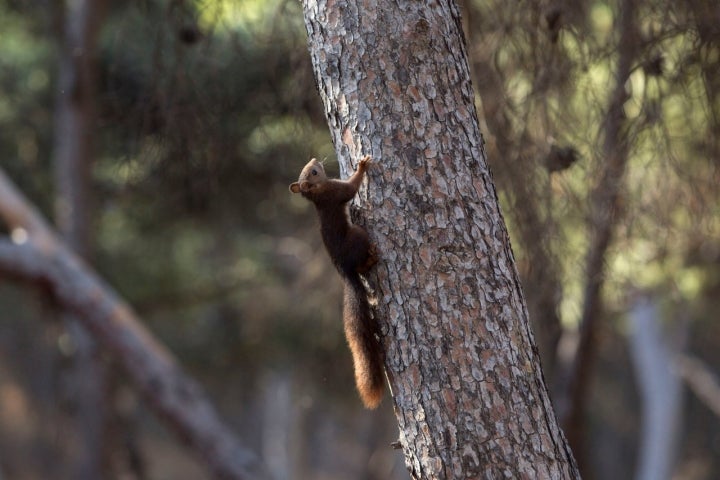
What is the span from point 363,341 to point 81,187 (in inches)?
235

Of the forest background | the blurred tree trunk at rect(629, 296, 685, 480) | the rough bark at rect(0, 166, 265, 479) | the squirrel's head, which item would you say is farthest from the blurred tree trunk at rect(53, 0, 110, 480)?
the blurred tree trunk at rect(629, 296, 685, 480)

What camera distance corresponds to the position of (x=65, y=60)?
26.3 feet

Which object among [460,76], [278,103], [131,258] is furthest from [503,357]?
[131,258]

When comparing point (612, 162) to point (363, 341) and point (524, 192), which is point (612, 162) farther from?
point (363, 341)

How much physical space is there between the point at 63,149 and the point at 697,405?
15.7m

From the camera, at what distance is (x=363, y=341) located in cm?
292

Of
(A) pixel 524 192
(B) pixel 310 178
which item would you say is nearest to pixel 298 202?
(A) pixel 524 192

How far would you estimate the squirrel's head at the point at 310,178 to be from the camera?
327 cm

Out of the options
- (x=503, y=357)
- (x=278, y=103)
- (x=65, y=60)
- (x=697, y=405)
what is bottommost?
(x=697, y=405)

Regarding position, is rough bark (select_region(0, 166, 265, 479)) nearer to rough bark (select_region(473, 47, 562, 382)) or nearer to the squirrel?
rough bark (select_region(473, 47, 562, 382))

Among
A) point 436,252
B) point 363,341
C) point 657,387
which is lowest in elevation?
point 657,387

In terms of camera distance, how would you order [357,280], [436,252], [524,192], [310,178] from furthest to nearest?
[524,192] → [310,178] → [357,280] → [436,252]

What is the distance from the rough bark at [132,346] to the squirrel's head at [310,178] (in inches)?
164

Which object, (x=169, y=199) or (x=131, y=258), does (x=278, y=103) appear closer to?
(x=169, y=199)
